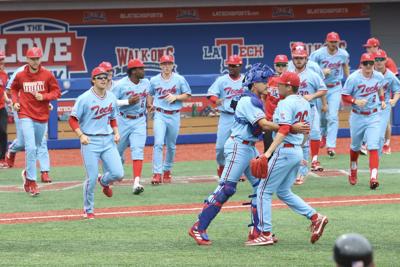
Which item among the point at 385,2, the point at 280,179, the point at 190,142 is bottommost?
the point at 190,142

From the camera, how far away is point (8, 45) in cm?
2273

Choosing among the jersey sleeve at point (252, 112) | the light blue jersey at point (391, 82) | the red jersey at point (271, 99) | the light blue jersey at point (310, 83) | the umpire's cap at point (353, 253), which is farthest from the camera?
the light blue jersey at point (391, 82)

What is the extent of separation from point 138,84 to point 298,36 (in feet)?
38.4

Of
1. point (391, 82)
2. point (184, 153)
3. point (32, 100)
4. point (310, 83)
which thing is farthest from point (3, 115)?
point (391, 82)

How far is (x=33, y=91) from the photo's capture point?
12.5 metres

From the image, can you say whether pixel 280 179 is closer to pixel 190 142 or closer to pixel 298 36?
pixel 190 142

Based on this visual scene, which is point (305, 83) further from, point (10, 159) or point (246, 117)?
point (10, 159)

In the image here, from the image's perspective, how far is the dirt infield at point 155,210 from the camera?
1070 cm

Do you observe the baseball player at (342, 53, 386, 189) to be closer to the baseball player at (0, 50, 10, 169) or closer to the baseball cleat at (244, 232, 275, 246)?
the baseball cleat at (244, 232, 275, 246)

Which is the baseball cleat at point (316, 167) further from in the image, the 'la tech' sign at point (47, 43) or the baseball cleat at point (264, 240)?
the 'la tech' sign at point (47, 43)

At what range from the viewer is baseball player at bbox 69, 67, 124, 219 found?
10352 mm

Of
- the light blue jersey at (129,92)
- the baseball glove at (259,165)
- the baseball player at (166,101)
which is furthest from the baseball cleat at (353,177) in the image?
the baseball glove at (259,165)

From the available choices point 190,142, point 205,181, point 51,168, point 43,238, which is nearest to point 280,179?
point 43,238

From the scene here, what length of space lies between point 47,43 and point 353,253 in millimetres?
20564
